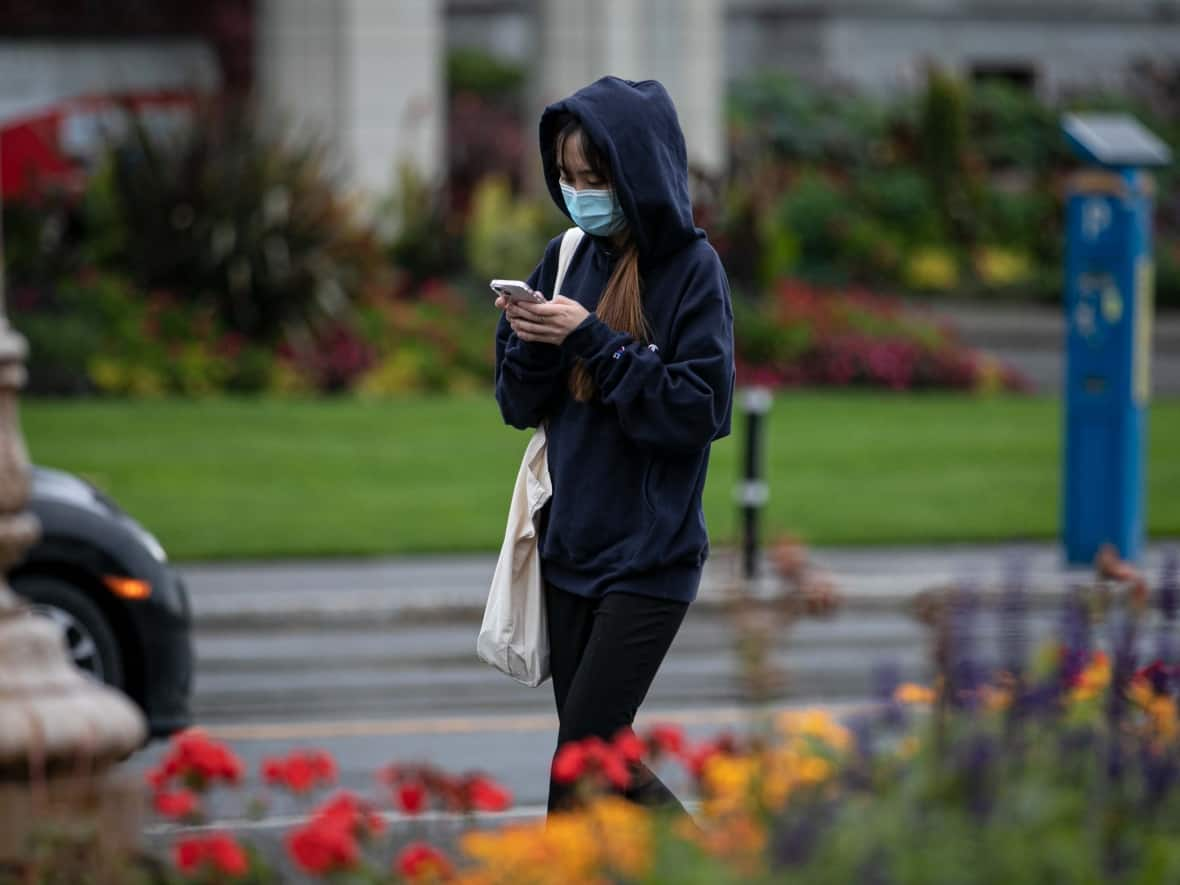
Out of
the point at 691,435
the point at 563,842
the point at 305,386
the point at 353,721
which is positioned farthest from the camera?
the point at 305,386

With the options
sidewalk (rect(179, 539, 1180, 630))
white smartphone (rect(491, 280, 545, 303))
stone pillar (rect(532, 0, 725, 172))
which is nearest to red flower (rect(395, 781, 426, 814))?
white smartphone (rect(491, 280, 545, 303))

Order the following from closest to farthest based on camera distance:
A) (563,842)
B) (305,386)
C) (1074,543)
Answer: (563,842), (1074,543), (305,386)

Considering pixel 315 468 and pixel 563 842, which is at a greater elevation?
pixel 563 842

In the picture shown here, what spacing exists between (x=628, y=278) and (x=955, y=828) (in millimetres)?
1762

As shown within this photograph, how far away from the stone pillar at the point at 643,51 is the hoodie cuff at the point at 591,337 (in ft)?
70.0

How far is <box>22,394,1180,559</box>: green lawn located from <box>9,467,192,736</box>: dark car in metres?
4.74

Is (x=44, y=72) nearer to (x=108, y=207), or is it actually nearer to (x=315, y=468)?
(x=108, y=207)

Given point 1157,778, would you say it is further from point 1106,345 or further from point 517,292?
point 1106,345

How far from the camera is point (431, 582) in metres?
12.0

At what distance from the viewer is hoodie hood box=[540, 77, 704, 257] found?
463 cm

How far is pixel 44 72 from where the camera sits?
1082 inches

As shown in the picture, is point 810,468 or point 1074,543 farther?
point 810,468

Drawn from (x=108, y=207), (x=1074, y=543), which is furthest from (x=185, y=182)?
(x=1074, y=543)

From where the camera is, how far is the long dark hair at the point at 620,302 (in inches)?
187
